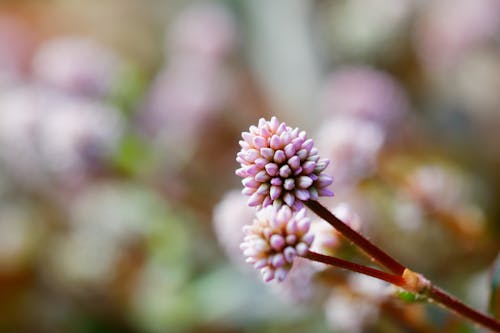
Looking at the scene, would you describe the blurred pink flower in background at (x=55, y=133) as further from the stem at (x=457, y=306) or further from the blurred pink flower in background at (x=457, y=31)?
the stem at (x=457, y=306)

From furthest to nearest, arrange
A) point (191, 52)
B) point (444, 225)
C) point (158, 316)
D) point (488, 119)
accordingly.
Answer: point (191, 52) < point (488, 119) < point (158, 316) < point (444, 225)

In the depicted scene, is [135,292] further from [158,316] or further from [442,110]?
[442,110]

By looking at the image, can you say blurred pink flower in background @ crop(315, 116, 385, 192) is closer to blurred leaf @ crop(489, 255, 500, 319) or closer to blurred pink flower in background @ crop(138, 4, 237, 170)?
blurred leaf @ crop(489, 255, 500, 319)

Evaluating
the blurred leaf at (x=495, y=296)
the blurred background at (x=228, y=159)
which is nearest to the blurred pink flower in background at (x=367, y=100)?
the blurred background at (x=228, y=159)

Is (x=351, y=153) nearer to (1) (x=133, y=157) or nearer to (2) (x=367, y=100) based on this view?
(2) (x=367, y=100)

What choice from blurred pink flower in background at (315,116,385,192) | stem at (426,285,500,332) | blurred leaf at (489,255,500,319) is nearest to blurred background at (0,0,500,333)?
blurred pink flower in background at (315,116,385,192)

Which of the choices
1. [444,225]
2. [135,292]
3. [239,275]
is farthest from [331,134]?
[135,292]

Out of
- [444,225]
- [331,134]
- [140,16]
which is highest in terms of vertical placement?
[140,16]
